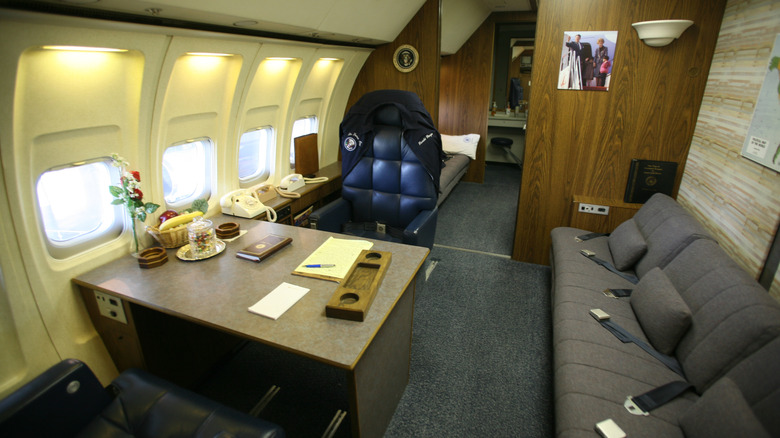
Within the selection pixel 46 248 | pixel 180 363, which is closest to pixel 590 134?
pixel 180 363

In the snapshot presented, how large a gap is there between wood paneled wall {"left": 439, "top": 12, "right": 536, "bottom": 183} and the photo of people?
3.04 m

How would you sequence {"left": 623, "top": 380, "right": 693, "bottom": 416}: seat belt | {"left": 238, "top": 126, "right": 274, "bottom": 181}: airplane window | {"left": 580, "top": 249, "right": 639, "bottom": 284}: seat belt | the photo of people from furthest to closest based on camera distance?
{"left": 238, "top": 126, "right": 274, "bottom": 181}: airplane window → the photo of people → {"left": 580, "top": 249, "right": 639, "bottom": 284}: seat belt → {"left": 623, "top": 380, "right": 693, "bottom": 416}: seat belt

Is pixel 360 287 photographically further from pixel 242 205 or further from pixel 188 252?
pixel 242 205

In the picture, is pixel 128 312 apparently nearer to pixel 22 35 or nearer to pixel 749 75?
pixel 22 35

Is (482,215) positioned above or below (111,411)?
below

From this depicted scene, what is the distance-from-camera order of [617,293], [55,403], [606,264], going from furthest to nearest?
[606,264] < [617,293] < [55,403]

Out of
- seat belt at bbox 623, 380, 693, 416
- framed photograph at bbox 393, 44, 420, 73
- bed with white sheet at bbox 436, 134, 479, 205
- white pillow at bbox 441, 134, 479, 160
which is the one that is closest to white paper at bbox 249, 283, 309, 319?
seat belt at bbox 623, 380, 693, 416

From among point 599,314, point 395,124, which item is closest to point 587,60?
point 395,124

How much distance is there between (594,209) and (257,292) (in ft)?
9.54

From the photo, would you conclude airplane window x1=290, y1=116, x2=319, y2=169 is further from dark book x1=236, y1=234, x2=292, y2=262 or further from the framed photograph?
dark book x1=236, y1=234, x2=292, y2=262

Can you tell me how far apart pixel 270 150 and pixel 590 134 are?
294 centimetres

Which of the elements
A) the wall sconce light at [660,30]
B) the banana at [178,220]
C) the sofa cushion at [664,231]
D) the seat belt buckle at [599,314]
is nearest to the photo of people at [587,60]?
the wall sconce light at [660,30]

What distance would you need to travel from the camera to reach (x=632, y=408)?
164cm

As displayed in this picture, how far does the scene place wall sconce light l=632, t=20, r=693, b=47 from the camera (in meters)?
2.80
